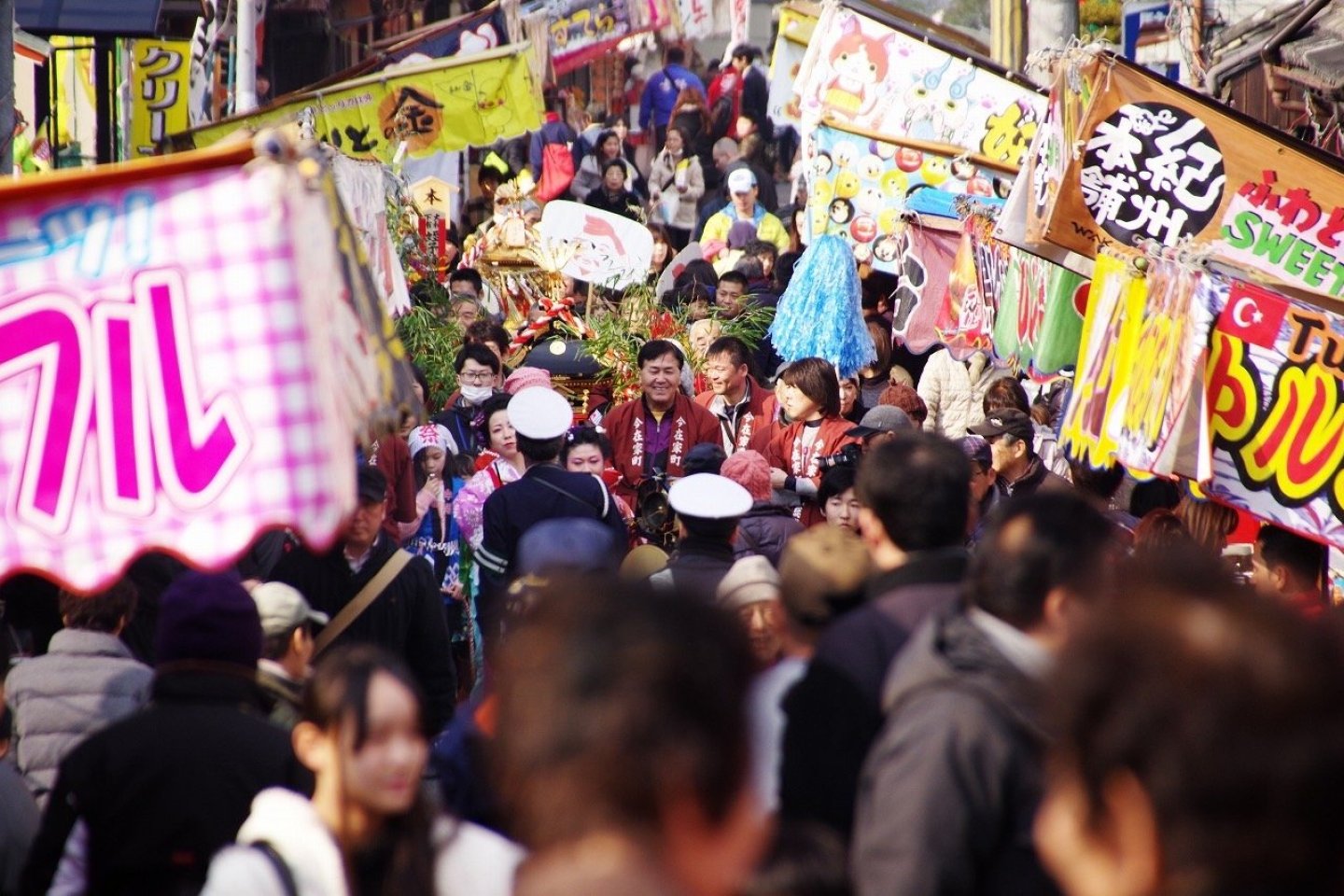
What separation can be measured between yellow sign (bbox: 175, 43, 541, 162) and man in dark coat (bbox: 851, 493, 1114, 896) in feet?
34.3

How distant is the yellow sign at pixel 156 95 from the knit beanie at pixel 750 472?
916cm

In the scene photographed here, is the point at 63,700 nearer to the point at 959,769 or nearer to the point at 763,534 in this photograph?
the point at 959,769

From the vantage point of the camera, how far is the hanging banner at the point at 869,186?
11.0 m

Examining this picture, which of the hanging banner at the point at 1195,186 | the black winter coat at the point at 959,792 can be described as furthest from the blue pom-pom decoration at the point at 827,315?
the black winter coat at the point at 959,792

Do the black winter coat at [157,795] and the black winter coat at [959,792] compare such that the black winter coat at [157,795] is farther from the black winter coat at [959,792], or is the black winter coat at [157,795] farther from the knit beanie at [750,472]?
the knit beanie at [750,472]

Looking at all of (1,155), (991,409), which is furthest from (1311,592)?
(1,155)

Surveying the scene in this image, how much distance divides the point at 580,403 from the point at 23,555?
721 cm

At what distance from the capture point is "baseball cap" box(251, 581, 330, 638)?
15.4ft

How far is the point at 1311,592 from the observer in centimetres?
562

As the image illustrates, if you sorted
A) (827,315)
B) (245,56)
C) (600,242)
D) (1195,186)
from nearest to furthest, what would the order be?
(1195,186) < (827,315) < (600,242) < (245,56)

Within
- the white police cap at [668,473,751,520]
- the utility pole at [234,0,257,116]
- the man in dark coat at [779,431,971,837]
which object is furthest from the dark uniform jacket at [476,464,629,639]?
the utility pole at [234,0,257,116]

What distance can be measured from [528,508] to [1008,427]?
2438 mm

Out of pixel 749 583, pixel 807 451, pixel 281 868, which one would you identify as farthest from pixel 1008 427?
pixel 281 868

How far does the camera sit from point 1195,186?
21.7 feet
